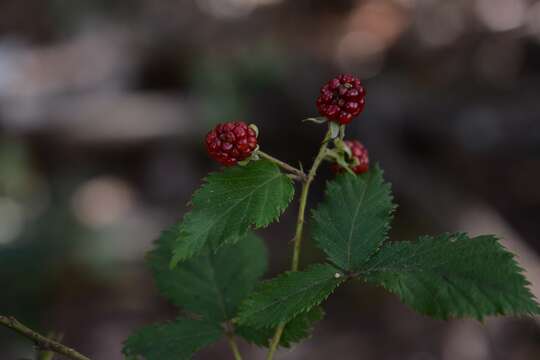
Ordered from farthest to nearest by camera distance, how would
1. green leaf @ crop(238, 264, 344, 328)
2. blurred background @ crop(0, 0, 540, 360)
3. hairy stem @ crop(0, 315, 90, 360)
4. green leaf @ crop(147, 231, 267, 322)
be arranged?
1. blurred background @ crop(0, 0, 540, 360)
2. green leaf @ crop(147, 231, 267, 322)
3. green leaf @ crop(238, 264, 344, 328)
4. hairy stem @ crop(0, 315, 90, 360)

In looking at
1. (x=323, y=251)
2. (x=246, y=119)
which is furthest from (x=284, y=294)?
(x=246, y=119)

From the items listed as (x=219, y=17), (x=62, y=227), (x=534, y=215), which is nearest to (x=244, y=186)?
(x=62, y=227)

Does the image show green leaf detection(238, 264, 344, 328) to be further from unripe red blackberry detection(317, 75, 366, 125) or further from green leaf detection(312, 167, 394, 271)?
unripe red blackberry detection(317, 75, 366, 125)

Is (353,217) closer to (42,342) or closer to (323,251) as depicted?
(323,251)

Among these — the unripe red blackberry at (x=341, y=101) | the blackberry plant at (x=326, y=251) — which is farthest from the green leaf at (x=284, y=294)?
the unripe red blackberry at (x=341, y=101)

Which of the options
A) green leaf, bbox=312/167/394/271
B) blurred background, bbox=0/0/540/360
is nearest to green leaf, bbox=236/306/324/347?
green leaf, bbox=312/167/394/271
